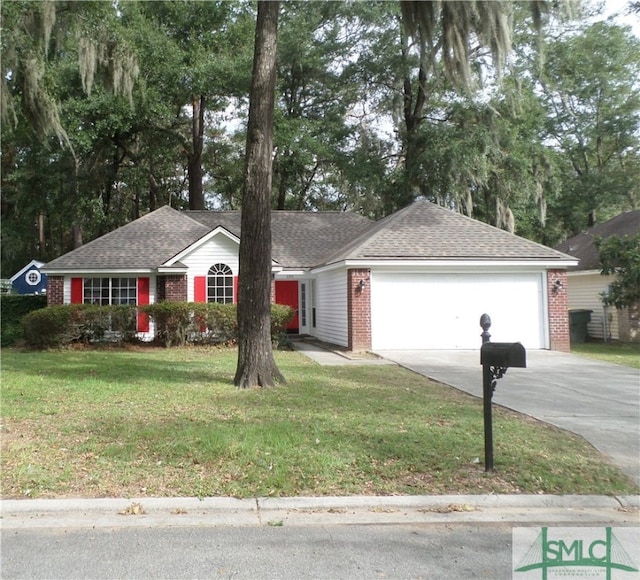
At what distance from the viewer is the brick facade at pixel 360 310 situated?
1491 cm

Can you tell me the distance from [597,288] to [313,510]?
64.8ft

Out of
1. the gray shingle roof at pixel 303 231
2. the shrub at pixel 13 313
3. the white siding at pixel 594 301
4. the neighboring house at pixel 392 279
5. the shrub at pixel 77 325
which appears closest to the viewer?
the shrub at pixel 77 325

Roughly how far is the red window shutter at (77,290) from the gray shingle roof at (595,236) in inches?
709

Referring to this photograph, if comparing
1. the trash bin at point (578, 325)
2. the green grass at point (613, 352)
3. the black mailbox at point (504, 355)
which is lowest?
the green grass at point (613, 352)

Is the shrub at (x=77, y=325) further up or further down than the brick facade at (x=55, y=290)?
further down

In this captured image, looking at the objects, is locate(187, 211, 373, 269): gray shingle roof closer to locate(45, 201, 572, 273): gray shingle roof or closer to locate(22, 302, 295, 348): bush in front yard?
locate(45, 201, 572, 273): gray shingle roof

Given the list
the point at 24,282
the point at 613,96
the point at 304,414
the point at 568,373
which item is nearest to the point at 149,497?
the point at 304,414

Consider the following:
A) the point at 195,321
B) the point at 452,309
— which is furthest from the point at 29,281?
the point at 452,309

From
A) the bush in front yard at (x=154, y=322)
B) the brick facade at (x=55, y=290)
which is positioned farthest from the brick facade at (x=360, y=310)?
the brick facade at (x=55, y=290)

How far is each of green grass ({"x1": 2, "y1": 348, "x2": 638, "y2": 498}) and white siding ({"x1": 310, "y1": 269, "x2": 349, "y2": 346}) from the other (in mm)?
7094

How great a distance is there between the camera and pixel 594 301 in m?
21.0

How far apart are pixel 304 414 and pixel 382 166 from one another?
67.6ft

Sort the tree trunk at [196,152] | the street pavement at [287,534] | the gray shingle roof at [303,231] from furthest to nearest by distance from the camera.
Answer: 1. the tree trunk at [196,152]
2. the gray shingle roof at [303,231]
3. the street pavement at [287,534]

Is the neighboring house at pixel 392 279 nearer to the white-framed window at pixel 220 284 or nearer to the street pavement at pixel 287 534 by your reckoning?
the white-framed window at pixel 220 284
